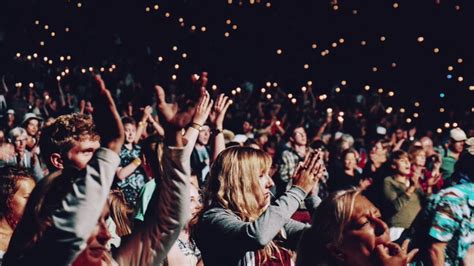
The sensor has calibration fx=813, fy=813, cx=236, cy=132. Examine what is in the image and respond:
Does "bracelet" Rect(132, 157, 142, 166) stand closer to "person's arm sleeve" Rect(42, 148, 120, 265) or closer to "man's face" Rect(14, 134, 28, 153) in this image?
"man's face" Rect(14, 134, 28, 153)

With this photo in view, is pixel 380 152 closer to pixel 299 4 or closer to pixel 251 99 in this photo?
pixel 251 99

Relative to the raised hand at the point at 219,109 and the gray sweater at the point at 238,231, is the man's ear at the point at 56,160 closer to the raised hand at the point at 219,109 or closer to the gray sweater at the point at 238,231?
the gray sweater at the point at 238,231

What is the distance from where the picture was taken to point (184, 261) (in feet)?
15.1

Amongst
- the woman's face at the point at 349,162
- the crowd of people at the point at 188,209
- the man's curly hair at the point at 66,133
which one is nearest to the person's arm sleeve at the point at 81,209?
the crowd of people at the point at 188,209

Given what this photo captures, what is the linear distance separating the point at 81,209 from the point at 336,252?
3.79 feet

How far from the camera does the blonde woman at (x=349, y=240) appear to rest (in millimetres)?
3217

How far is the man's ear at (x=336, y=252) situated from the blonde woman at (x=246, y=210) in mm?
641

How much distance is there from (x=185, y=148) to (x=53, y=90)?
1569 centimetres

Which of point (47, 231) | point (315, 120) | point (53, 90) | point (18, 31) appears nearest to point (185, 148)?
point (47, 231)

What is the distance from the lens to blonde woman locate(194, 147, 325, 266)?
390 centimetres

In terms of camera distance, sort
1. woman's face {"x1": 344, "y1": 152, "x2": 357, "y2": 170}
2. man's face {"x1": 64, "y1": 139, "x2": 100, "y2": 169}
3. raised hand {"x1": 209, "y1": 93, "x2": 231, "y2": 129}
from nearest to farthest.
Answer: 1. man's face {"x1": 64, "y1": 139, "x2": 100, "y2": 169}
2. raised hand {"x1": 209, "y1": 93, "x2": 231, "y2": 129}
3. woman's face {"x1": 344, "y1": 152, "x2": 357, "y2": 170}

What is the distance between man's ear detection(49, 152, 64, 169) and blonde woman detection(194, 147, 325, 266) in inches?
30.5

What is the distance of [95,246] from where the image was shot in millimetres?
2717

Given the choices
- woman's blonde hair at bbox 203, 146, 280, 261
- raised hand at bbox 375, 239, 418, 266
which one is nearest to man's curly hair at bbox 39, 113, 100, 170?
woman's blonde hair at bbox 203, 146, 280, 261
